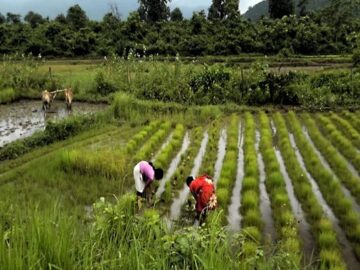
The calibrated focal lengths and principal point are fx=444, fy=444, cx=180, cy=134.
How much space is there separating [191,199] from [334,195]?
9.42 ft

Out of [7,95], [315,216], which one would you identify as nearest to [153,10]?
[7,95]

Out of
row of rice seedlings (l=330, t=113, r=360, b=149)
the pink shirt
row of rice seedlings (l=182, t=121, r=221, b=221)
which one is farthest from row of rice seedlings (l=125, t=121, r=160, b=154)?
row of rice seedlings (l=330, t=113, r=360, b=149)

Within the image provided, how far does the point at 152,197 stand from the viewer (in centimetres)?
834

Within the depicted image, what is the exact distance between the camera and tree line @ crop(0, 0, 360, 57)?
108 feet

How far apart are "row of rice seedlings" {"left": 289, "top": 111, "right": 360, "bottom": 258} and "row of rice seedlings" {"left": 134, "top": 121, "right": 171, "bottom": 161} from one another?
404 centimetres

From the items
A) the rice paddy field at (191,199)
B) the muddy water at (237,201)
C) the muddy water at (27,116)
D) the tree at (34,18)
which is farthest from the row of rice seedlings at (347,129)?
the tree at (34,18)

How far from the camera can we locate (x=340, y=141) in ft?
41.5

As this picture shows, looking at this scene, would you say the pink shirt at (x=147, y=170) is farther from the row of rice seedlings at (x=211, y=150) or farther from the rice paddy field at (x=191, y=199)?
the row of rice seedlings at (x=211, y=150)

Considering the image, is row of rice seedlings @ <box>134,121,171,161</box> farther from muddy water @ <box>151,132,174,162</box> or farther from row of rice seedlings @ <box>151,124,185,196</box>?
row of rice seedlings @ <box>151,124,185,196</box>

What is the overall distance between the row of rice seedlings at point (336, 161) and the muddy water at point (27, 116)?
8.60 m

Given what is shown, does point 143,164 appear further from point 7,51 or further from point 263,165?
point 7,51

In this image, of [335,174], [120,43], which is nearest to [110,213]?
[335,174]

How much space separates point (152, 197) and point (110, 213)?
13.8 ft

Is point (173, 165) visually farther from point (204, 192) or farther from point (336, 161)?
point (204, 192)
